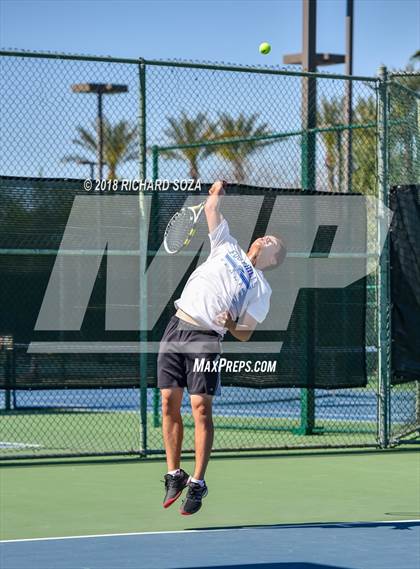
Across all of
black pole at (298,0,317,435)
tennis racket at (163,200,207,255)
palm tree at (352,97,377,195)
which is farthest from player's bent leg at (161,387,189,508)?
palm tree at (352,97,377,195)

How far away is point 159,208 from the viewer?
37.0ft

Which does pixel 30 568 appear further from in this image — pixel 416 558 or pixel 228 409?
pixel 228 409

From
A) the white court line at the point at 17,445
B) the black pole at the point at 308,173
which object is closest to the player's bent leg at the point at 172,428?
the black pole at the point at 308,173

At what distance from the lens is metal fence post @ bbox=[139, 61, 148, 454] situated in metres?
11.1

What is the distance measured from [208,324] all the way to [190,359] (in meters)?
0.24

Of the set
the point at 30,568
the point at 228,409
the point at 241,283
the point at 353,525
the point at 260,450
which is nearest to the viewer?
the point at 30,568

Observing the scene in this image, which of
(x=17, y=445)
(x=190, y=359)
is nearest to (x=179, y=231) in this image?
(x=190, y=359)

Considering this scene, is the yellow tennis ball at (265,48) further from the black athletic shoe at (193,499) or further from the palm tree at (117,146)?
the palm tree at (117,146)

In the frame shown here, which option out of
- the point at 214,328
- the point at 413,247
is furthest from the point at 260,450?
the point at 214,328

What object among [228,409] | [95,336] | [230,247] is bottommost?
[228,409]

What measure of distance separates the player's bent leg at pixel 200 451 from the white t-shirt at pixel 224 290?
462 millimetres

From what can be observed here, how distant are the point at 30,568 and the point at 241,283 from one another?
6.81 ft

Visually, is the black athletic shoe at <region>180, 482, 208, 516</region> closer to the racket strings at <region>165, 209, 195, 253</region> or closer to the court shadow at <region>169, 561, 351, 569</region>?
the court shadow at <region>169, 561, 351, 569</region>

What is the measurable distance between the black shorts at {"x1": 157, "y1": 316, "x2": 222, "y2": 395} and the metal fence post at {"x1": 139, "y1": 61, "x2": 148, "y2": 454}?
3707mm
